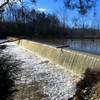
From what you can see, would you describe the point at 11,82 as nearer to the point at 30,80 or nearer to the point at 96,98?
the point at 30,80

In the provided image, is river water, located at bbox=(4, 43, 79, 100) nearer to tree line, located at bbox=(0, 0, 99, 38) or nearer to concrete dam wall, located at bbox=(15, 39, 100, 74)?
concrete dam wall, located at bbox=(15, 39, 100, 74)

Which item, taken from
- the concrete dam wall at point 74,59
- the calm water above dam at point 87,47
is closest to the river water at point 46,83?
the concrete dam wall at point 74,59

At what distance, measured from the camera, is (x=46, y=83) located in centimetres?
1185

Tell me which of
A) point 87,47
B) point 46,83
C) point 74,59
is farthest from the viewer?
point 87,47

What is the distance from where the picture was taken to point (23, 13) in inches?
480

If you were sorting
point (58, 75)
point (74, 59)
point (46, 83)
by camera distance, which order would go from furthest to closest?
point (74, 59) → point (58, 75) → point (46, 83)

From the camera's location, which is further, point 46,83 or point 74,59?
point 74,59

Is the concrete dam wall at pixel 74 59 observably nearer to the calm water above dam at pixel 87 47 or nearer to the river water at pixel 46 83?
the river water at pixel 46 83

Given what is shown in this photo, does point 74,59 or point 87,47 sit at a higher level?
point 74,59

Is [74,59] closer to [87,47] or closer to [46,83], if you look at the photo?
[46,83]

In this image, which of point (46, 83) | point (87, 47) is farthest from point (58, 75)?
point (87, 47)

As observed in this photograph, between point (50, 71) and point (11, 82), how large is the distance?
2.44m

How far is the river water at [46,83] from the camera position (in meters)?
10.3

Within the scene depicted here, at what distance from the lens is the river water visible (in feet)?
33.7
